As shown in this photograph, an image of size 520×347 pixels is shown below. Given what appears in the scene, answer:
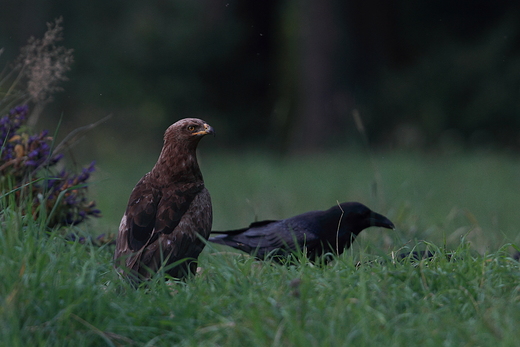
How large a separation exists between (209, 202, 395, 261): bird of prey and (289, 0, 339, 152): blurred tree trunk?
909 cm

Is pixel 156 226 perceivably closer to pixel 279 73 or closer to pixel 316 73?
pixel 316 73

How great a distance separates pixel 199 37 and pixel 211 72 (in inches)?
36.2

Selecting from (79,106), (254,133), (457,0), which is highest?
(457,0)

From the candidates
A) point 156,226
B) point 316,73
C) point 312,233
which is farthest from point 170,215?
point 316,73

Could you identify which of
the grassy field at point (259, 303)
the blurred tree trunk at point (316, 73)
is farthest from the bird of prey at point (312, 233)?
the blurred tree trunk at point (316, 73)

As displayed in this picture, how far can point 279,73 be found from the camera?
16.2 meters

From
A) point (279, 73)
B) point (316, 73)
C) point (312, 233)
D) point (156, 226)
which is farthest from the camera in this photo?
point (279, 73)

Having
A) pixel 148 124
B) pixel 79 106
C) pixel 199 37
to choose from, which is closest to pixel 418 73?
pixel 199 37

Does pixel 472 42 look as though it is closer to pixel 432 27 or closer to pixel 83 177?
pixel 432 27

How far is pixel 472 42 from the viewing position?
16.5 metres

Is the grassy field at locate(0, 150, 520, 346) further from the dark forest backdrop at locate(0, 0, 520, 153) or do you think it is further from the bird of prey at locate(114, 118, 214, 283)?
the dark forest backdrop at locate(0, 0, 520, 153)

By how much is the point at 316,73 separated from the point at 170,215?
32.9ft

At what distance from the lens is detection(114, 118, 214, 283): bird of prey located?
3.52 metres

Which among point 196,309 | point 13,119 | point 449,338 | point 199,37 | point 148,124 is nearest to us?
point 449,338
